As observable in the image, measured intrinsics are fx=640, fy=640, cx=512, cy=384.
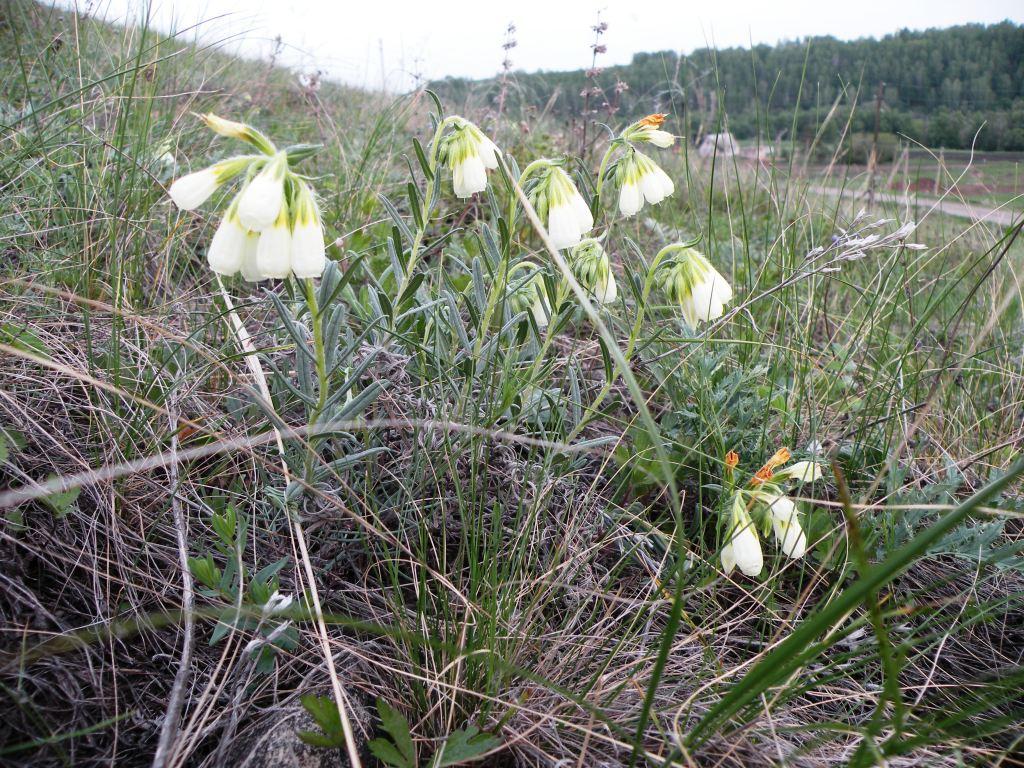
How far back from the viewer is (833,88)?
12.7 feet

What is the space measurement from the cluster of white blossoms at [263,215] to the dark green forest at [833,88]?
5.54 ft

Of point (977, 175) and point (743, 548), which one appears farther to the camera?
point (977, 175)

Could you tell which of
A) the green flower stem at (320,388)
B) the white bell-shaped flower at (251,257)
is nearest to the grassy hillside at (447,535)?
the green flower stem at (320,388)

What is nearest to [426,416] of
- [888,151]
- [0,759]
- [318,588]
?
[318,588]

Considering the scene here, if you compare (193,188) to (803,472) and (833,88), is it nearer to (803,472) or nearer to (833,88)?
(803,472)

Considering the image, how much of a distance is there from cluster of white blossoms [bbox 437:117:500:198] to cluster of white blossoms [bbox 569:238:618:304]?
35 centimetres

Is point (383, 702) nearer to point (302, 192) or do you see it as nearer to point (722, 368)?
point (302, 192)

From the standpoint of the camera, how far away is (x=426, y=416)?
1.84 metres

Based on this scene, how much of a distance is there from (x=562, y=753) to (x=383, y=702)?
0.36m

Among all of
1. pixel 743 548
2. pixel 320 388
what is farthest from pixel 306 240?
pixel 743 548

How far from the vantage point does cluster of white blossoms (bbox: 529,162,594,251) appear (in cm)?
161

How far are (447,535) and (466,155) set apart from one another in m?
1.01

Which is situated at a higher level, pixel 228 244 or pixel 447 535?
pixel 228 244

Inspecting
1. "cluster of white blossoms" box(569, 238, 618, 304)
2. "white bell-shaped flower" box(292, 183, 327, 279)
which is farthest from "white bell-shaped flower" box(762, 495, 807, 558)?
"white bell-shaped flower" box(292, 183, 327, 279)
